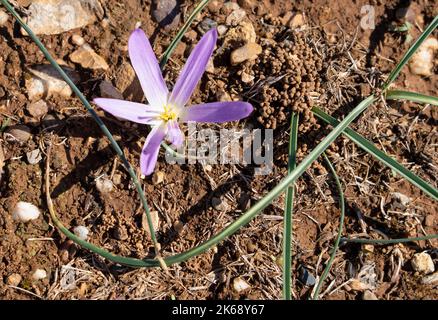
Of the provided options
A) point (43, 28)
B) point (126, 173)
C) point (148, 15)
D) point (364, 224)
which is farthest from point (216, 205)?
point (43, 28)

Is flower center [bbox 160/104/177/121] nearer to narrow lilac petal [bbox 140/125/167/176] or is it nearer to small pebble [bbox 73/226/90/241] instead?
narrow lilac petal [bbox 140/125/167/176]

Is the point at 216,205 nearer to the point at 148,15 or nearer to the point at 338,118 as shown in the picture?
the point at 338,118

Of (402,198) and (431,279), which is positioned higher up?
(402,198)

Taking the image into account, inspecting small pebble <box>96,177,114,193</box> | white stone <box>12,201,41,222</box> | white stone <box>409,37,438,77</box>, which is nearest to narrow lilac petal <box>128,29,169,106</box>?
small pebble <box>96,177,114,193</box>

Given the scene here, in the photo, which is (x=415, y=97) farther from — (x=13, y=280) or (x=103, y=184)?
(x=13, y=280)

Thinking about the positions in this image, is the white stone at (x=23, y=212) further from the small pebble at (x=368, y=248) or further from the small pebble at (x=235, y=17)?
the small pebble at (x=368, y=248)

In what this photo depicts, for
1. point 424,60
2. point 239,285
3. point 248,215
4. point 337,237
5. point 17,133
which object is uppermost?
point 424,60

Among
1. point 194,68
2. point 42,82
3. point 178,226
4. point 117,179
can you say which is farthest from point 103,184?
point 194,68
